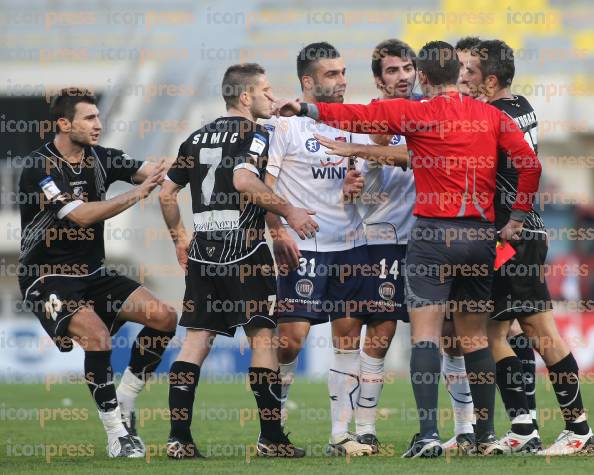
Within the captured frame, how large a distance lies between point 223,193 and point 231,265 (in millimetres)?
465

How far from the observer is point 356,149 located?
747 centimetres

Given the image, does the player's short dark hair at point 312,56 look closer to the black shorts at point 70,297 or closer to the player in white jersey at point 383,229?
the player in white jersey at point 383,229

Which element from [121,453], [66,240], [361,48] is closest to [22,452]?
[121,453]

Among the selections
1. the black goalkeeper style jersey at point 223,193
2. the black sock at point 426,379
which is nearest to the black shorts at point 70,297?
the black goalkeeper style jersey at point 223,193

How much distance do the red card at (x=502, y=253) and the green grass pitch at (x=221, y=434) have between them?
1198mm

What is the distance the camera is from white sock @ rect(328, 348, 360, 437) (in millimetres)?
8031

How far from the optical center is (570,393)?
7426mm

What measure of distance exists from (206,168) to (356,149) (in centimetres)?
97

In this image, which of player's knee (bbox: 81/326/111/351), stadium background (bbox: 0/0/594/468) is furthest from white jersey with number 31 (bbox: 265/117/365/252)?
stadium background (bbox: 0/0/594/468)

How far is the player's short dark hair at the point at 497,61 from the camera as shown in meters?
7.55

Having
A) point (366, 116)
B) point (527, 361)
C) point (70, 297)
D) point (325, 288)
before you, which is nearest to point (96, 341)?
point (70, 297)

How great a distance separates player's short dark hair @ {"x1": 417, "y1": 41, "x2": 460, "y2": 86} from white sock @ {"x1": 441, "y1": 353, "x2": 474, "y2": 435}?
2155 mm

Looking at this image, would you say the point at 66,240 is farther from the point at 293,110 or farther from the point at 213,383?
the point at 213,383

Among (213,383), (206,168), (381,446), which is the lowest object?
(213,383)
